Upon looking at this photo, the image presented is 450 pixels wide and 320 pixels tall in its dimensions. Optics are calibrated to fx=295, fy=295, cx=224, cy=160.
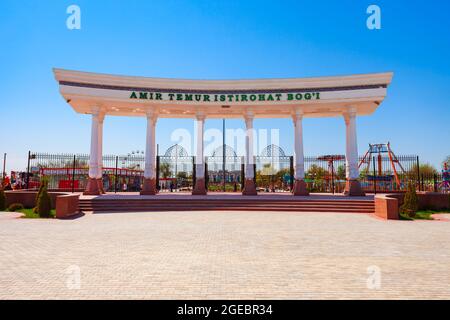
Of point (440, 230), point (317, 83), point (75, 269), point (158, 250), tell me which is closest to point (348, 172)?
point (317, 83)

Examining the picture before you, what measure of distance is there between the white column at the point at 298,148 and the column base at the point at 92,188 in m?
15.1

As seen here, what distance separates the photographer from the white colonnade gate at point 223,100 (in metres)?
21.6

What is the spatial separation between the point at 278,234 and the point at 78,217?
Answer: 34.3 ft

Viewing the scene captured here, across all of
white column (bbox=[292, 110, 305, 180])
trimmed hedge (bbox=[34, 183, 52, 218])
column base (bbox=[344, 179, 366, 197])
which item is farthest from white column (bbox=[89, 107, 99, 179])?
column base (bbox=[344, 179, 366, 197])

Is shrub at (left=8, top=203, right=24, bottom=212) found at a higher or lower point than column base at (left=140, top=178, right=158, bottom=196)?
lower

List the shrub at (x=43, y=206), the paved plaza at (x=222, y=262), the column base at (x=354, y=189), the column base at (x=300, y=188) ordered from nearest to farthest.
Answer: the paved plaza at (x=222, y=262) < the shrub at (x=43, y=206) < the column base at (x=354, y=189) < the column base at (x=300, y=188)

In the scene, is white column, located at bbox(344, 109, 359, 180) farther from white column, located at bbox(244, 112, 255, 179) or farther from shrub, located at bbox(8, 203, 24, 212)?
shrub, located at bbox(8, 203, 24, 212)

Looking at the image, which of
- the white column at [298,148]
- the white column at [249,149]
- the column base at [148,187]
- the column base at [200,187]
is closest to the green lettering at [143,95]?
the column base at [148,187]

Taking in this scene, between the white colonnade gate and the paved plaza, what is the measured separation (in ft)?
35.0

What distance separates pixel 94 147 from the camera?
22.2 m

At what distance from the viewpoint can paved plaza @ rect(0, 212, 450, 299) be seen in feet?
16.5

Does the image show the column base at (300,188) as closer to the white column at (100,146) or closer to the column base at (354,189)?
the column base at (354,189)

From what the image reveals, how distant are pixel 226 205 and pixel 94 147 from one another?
36.6ft
